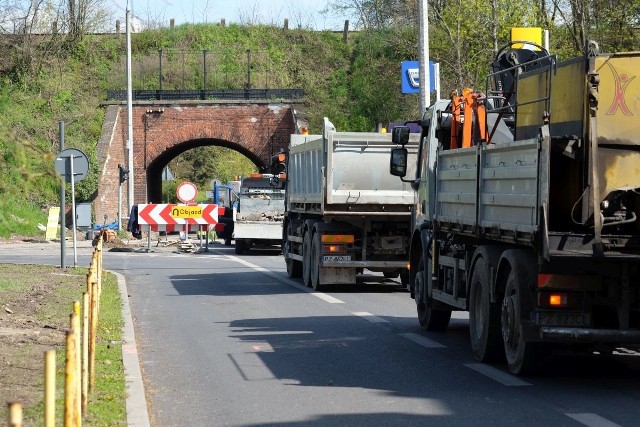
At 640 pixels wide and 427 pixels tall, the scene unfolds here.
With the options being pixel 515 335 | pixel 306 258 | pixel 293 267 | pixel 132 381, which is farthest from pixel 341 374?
Result: pixel 293 267

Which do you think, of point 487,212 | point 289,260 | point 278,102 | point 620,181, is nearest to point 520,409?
point 620,181

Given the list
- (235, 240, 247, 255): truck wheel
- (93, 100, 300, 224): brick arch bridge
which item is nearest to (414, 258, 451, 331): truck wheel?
(235, 240, 247, 255): truck wheel

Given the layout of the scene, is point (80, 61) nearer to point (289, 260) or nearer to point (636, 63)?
point (289, 260)

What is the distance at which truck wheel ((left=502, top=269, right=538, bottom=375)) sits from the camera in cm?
1059

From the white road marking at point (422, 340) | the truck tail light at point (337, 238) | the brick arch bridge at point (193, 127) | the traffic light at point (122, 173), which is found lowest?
the white road marking at point (422, 340)

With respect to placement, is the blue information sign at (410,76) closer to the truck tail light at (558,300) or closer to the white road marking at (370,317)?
the white road marking at (370,317)

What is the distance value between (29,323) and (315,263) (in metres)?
7.81

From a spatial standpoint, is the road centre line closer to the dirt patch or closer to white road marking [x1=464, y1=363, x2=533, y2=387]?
the dirt patch

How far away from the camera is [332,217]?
72.2 feet

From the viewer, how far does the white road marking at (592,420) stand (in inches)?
341

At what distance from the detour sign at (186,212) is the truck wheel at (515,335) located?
91.9ft

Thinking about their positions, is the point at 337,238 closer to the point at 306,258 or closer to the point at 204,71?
the point at 306,258

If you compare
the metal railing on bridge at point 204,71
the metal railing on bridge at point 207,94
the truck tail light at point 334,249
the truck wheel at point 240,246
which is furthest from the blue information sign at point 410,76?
the metal railing on bridge at point 204,71

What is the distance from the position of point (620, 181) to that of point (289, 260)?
16.3 metres
